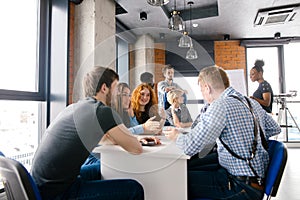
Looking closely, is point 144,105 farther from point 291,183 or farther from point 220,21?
point 220,21

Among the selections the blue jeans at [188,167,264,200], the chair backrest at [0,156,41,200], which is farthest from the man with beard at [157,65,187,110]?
the chair backrest at [0,156,41,200]

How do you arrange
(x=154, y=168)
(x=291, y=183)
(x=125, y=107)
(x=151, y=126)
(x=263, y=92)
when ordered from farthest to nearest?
(x=263, y=92), (x=291, y=183), (x=125, y=107), (x=151, y=126), (x=154, y=168)

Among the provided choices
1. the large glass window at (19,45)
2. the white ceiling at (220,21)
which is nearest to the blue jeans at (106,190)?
the large glass window at (19,45)

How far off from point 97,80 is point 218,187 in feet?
2.92

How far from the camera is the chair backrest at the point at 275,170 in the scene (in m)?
1.11

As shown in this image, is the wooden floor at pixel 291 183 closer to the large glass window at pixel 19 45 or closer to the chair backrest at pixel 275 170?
the chair backrest at pixel 275 170

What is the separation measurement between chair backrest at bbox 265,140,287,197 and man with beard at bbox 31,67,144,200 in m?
0.64

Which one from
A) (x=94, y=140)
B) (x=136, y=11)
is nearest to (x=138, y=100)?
(x=94, y=140)

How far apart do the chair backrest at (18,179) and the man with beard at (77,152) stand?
0.56 feet

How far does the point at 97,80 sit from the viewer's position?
1.34 m

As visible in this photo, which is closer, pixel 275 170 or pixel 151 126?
pixel 275 170

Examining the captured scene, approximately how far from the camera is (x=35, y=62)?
2.45m

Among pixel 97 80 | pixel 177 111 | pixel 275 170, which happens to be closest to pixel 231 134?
pixel 275 170

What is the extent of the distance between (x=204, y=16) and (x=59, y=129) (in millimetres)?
3434
